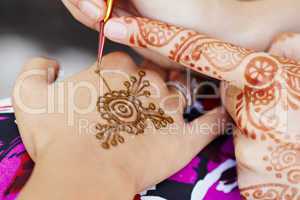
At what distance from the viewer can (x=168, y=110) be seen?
61cm

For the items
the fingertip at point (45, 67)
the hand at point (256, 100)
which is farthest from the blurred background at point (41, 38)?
the hand at point (256, 100)

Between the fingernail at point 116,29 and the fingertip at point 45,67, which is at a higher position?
the fingernail at point 116,29

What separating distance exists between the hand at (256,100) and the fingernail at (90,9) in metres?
0.06

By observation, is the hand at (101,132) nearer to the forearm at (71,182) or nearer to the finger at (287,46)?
the forearm at (71,182)

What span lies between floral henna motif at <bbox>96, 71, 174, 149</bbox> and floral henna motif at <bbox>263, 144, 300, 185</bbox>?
0.44 feet

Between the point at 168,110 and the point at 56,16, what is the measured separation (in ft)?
2.42

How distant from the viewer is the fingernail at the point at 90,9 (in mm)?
570

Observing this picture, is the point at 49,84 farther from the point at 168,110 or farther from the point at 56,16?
the point at 56,16

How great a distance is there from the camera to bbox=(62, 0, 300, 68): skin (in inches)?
24.1

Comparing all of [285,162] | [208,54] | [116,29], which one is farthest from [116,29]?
[285,162]

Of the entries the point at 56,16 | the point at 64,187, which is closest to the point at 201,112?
the point at 64,187

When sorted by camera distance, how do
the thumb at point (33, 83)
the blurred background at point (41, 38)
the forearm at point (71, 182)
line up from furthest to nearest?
the blurred background at point (41, 38) < the thumb at point (33, 83) < the forearm at point (71, 182)

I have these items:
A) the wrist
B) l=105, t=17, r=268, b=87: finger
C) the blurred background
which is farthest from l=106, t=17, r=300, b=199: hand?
the blurred background

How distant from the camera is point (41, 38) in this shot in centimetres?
123
